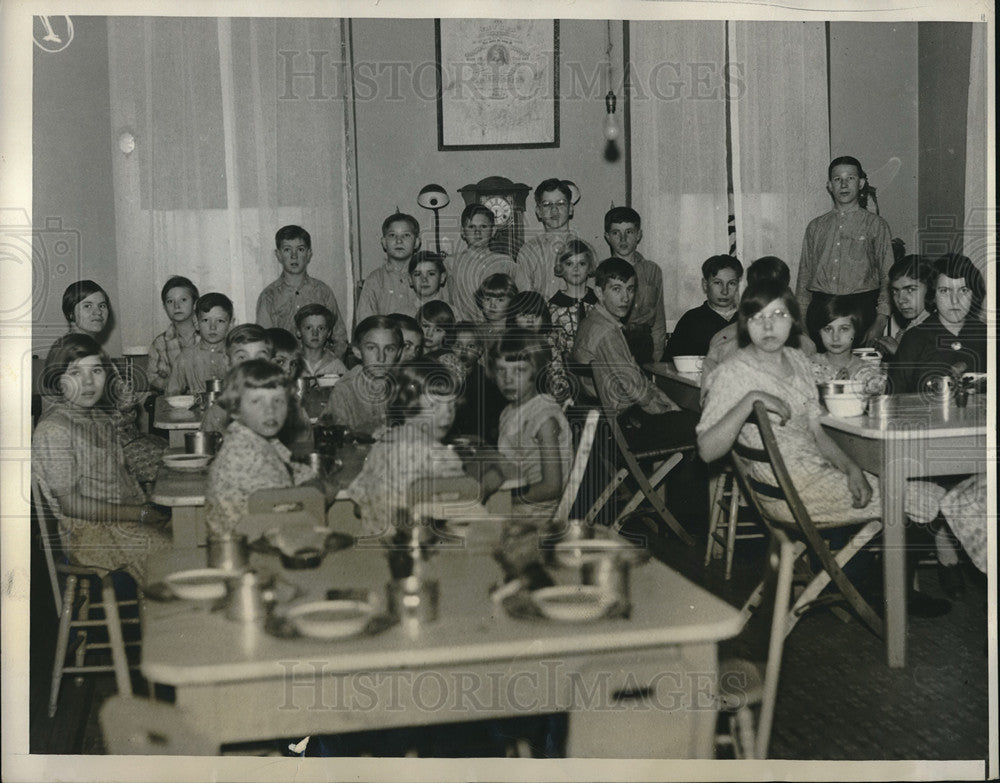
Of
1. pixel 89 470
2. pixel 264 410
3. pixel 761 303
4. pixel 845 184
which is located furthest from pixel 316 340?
pixel 845 184

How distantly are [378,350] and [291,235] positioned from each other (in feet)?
1.37

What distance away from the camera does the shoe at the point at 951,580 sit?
2.60 metres

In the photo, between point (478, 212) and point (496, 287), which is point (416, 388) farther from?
point (478, 212)

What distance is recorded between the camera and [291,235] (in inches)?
109

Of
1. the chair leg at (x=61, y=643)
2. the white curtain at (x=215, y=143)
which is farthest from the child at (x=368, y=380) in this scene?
the chair leg at (x=61, y=643)

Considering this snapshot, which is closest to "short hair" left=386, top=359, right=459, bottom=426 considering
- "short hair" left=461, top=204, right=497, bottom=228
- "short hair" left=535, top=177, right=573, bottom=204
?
"short hair" left=461, top=204, right=497, bottom=228

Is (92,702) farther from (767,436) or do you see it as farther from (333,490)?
(767,436)

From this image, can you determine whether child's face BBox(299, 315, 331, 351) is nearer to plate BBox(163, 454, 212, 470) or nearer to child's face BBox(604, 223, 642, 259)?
plate BBox(163, 454, 212, 470)

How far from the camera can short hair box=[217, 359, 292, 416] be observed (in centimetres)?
262

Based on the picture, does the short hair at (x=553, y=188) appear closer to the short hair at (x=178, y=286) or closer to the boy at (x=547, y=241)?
the boy at (x=547, y=241)

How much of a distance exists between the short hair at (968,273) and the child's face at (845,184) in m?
0.29

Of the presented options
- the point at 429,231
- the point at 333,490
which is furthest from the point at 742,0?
the point at 333,490

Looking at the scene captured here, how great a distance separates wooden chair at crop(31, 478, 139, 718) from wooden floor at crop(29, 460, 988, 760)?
0.02m

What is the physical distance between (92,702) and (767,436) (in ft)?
6.33
